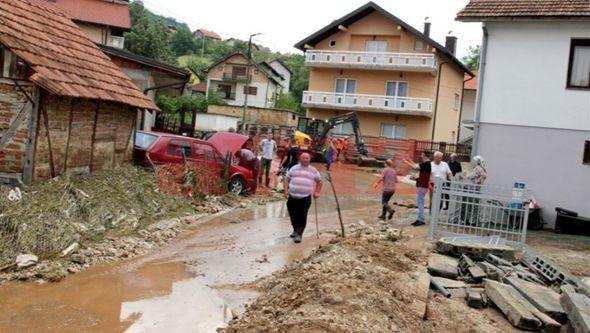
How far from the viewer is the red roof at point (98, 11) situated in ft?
144

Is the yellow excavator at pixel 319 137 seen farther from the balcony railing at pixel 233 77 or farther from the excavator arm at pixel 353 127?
the balcony railing at pixel 233 77

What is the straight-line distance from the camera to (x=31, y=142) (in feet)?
33.8

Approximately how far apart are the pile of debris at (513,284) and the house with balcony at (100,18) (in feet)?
129

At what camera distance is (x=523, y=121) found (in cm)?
1411

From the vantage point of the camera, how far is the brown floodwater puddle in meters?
6.31

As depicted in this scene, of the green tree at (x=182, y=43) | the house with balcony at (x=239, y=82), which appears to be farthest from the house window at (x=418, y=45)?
the green tree at (x=182, y=43)

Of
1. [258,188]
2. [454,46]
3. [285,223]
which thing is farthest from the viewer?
[454,46]

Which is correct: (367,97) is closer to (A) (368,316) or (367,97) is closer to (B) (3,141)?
(B) (3,141)

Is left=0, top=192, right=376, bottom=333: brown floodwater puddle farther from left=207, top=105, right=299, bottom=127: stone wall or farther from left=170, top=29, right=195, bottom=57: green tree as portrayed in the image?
left=170, top=29, right=195, bottom=57: green tree

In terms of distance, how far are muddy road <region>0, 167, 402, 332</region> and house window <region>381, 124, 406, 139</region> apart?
102ft

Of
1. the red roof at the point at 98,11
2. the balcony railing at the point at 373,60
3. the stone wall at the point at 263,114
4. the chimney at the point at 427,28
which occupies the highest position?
the chimney at the point at 427,28

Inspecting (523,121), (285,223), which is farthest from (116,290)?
(523,121)

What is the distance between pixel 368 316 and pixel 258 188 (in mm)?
13079

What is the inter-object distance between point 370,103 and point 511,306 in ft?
118
